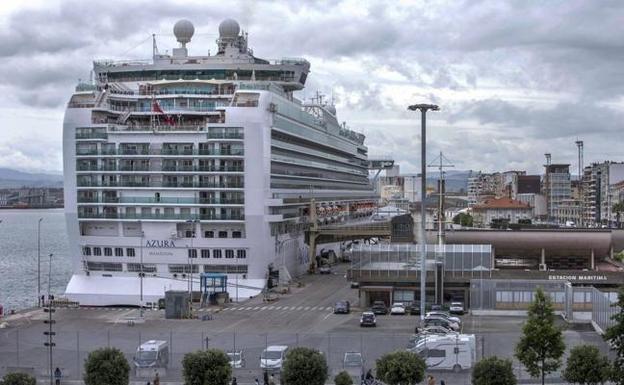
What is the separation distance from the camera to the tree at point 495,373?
104 feet

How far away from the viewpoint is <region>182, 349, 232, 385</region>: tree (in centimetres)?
3259

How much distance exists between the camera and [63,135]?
2518 inches

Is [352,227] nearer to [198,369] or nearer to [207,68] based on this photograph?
[207,68]

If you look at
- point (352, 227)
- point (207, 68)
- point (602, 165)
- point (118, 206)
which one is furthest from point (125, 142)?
point (602, 165)

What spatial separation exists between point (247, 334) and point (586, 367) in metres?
20.8

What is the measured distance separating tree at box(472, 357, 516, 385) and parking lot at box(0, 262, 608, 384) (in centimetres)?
436

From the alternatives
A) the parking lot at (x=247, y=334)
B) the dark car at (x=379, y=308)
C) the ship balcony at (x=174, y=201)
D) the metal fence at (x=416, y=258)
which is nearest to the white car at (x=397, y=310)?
the dark car at (x=379, y=308)

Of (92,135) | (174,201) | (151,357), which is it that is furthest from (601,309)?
(92,135)

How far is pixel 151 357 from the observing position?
1487 inches

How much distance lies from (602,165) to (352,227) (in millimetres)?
118988

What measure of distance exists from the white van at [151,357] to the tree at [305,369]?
7.30 metres

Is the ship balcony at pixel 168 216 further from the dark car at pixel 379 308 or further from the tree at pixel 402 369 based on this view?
the tree at pixel 402 369

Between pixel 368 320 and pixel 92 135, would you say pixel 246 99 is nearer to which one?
pixel 92 135

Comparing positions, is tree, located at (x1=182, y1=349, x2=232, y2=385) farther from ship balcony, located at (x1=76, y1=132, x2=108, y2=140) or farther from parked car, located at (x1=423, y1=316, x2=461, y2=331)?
ship balcony, located at (x1=76, y1=132, x2=108, y2=140)
